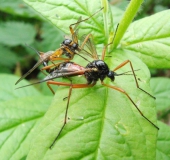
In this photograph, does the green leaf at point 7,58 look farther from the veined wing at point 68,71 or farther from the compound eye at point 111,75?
the compound eye at point 111,75

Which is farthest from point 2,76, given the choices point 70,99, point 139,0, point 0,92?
point 139,0

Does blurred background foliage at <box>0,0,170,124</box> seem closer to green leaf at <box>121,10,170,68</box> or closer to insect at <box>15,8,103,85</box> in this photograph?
insect at <box>15,8,103,85</box>

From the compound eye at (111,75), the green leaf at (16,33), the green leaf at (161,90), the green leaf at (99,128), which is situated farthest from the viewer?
the green leaf at (16,33)

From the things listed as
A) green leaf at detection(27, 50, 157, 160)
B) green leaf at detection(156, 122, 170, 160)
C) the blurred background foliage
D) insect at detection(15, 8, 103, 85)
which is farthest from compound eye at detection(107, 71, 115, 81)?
the blurred background foliage

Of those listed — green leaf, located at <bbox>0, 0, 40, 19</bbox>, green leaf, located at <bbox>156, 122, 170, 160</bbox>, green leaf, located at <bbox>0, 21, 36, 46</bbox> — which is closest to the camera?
green leaf, located at <bbox>156, 122, 170, 160</bbox>

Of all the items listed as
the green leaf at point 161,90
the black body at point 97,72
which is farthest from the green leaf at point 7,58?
the black body at point 97,72

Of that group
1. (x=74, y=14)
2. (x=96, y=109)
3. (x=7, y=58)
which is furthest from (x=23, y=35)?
(x=96, y=109)

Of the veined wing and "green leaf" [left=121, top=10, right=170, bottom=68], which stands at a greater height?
"green leaf" [left=121, top=10, right=170, bottom=68]
